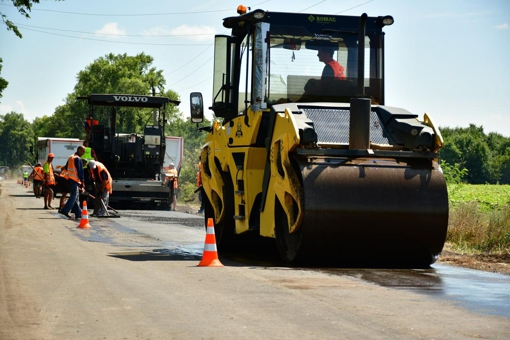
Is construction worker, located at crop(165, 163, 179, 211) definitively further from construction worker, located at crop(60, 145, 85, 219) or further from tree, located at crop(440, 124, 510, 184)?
tree, located at crop(440, 124, 510, 184)

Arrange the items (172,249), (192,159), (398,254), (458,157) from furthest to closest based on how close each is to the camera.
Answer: (458,157) → (192,159) → (172,249) → (398,254)

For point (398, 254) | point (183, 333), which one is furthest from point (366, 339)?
point (398, 254)

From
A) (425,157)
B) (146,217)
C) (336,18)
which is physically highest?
(336,18)

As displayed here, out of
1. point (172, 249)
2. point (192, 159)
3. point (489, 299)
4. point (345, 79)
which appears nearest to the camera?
point (489, 299)

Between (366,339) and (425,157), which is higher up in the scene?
(425,157)

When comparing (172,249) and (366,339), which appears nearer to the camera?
(366,339)

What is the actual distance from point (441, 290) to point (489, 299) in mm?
656

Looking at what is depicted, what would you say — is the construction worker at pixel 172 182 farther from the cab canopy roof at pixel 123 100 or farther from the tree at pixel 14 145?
the tree at pixel 14 145

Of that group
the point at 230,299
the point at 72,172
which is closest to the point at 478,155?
the point at 72,172

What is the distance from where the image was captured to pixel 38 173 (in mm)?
35000

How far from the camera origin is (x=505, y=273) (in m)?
11.0

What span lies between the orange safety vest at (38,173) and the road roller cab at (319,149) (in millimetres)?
22076

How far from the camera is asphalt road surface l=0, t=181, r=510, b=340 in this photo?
21.2 feet

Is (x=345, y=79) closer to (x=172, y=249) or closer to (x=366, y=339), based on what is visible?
(x=172, y=249)
